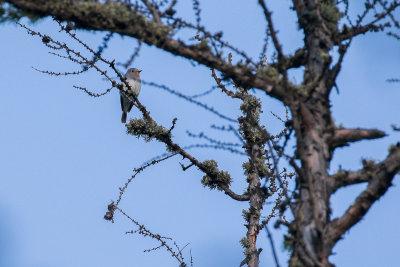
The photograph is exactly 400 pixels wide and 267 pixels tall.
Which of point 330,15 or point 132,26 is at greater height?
point 330,15

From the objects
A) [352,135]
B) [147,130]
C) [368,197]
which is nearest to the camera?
[368,197]

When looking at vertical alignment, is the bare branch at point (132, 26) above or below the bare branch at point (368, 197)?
above

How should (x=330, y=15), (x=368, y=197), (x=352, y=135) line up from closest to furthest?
(x=368, y=197), (x=352, y=135), (x=330, y=15)

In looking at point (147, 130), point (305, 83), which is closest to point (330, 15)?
point (305, 83)

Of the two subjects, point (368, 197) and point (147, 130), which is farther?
point (147, 130)

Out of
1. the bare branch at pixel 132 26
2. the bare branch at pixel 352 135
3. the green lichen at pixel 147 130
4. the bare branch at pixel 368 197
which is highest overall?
the green lichen at pixel 147 130

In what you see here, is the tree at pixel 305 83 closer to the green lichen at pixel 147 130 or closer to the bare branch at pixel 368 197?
the bare branch at pixel 368 197

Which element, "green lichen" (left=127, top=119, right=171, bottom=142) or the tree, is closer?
the tree

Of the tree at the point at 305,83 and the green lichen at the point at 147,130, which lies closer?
the tree at the point at 305,83

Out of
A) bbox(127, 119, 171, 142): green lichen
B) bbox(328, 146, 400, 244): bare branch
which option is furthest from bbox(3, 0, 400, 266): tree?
bbox(127, 119, 171, 142): green lichen

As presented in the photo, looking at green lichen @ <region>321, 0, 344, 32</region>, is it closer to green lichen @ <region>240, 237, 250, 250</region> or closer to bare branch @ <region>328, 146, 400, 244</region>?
bare branch @ <region>328, 146, 400, 244</region>

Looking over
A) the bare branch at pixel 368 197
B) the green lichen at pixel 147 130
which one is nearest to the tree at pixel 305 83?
Answer: the bare branch at pixel 368 197

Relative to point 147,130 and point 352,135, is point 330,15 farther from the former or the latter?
point 147,130

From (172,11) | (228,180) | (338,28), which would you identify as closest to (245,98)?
(228,180)
